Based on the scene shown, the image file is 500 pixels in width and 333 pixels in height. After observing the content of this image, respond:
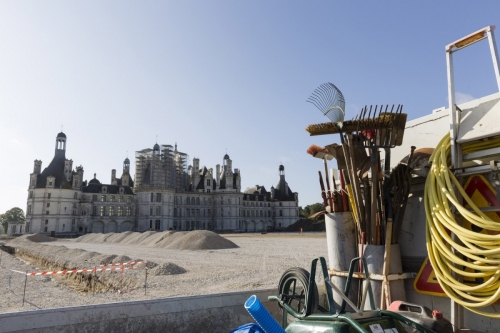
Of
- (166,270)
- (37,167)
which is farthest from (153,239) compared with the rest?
(37,167)

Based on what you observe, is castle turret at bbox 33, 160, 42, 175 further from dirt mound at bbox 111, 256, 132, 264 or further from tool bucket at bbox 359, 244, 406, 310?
tool bucket at bbox 359, 244, 406, 310

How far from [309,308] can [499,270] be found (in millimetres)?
1697

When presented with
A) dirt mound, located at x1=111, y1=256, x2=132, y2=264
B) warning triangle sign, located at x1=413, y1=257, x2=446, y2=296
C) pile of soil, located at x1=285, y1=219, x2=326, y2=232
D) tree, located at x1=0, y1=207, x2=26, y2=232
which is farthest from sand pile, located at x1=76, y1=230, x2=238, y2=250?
tree, located at x1=0, y1=207, x2=26, y2=232

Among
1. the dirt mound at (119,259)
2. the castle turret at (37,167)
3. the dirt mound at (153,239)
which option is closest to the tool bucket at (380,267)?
the dirt mound at (119,259)

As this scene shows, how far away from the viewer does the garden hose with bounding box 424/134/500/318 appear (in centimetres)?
308

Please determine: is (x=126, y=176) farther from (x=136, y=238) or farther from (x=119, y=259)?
(x=119, y=259)

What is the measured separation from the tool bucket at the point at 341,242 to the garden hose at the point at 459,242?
40.8 inches

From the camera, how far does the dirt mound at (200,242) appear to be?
1258 inches

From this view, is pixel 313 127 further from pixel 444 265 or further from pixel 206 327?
pixel 206 327

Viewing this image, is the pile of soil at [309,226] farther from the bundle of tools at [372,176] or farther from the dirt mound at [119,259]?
the bundle of tools at [372,176]

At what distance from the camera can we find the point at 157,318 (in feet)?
11.7

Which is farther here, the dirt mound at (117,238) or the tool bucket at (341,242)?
the dirt mound at (117,238)

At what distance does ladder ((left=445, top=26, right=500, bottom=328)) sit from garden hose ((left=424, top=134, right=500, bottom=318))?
0.34ft

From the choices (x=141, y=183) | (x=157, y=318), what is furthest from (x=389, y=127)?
(x=141, y=183)
